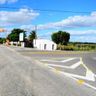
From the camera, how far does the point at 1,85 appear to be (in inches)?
567

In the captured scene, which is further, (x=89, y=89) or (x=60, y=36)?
(x=60, y=36)

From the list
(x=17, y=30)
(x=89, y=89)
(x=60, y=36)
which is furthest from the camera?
(x=17, y=30)

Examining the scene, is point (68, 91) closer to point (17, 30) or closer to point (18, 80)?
point (18, 80)

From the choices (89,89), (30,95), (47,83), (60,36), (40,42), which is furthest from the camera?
(60,36)

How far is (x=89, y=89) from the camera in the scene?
13680 mm

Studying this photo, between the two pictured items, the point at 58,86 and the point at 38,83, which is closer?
the point at 58,86

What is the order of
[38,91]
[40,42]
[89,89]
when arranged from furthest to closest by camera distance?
[40,42] → [89,89] → [38,91]

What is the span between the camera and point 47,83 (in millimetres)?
15125

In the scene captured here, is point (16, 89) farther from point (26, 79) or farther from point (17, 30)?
point (17, 30)

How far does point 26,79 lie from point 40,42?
281ft

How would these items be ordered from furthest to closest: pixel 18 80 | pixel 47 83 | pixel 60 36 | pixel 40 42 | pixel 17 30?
pixel 17 30, pixel 60 36, pixel 40 42, pixel 18 80, pixel 47 83

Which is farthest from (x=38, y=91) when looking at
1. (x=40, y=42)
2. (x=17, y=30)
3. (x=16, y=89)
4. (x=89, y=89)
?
(x=17, y=30)

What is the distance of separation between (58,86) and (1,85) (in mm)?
2365

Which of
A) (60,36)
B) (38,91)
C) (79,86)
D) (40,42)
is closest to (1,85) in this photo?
(38,91)
